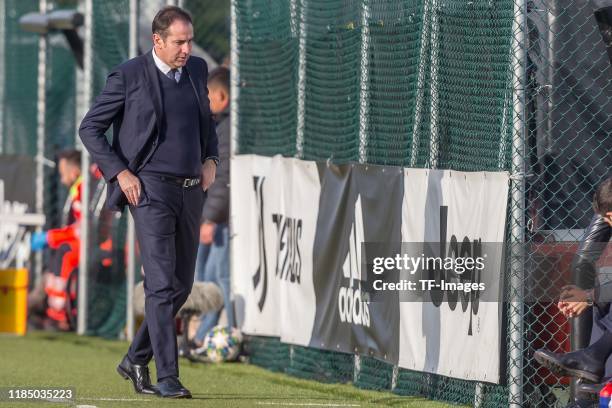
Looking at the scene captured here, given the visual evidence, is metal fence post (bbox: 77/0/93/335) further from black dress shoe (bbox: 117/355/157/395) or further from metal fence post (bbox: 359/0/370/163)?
black dress shoe (bbox: 117/355/157/395)

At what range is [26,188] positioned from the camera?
1542 cm

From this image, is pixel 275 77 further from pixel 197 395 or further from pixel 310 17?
pixel 197 395

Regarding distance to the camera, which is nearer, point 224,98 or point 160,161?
point 160,161

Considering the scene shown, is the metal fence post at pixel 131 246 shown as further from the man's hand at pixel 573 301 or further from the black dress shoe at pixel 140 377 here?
the man's hand at pixel 573 301

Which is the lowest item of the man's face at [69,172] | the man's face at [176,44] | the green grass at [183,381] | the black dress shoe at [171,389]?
the green grass at [183,381]

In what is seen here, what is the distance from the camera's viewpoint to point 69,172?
14.7 m

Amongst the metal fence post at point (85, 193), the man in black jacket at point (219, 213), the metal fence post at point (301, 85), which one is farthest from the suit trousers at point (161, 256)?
the metal fence post at point (85, 193)

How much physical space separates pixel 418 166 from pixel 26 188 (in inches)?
295

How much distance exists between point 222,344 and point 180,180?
3.12m

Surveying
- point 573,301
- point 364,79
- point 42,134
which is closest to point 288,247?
point 364,79

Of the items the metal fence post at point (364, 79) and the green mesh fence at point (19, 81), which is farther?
the green mesh fence at point (19, 81)

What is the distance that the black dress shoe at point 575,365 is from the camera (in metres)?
7.08

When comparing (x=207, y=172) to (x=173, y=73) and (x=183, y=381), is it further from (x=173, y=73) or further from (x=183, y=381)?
(x=183, y=381)

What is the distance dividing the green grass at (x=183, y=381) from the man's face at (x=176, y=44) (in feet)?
6.01
